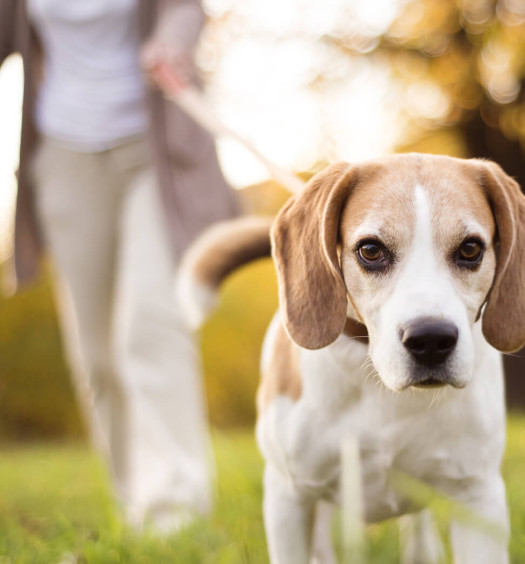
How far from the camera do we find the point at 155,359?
345cm

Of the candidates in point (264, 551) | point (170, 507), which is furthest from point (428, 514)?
point (170, 507)

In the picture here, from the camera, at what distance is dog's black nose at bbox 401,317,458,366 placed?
1.74 meters

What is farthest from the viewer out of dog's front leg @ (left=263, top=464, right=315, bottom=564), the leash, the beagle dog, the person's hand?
the person's hand

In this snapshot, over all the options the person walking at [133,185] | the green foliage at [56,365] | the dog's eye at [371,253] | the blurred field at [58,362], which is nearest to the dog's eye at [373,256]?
the dog's eye at [371,253]

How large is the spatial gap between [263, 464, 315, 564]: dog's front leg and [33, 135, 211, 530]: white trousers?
107 cm

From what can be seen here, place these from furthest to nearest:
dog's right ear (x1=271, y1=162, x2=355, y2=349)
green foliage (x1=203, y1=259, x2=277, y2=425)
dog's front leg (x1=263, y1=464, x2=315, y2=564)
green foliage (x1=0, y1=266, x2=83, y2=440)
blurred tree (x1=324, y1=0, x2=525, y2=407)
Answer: green foliage (x1=203, y1=259, x2=277, y2=425) < green foliage (x1=0, y1=266, x2=83, y2=440) < blurred tree (x1=324, y1=0, x2=525, y2=407) < dog's front leg (x1=263, y1=464, x2=315, y2=564) < dog's right ear (x1=271, y1=162, x2=355, y2=349)

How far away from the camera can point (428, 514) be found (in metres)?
2.72

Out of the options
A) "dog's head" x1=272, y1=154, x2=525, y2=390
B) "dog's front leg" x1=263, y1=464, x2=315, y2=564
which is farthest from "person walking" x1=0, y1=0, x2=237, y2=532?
"dog's head" x1=272, y1=154, x2=525, y2=390

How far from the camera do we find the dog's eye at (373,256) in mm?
1941

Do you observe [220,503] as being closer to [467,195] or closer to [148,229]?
[148,229]

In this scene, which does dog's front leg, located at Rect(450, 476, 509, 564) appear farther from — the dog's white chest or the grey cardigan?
the grey cardigan

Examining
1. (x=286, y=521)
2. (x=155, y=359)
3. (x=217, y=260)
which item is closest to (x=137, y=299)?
(x=155, y=359)

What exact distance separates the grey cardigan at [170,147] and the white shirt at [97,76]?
4.0 inches

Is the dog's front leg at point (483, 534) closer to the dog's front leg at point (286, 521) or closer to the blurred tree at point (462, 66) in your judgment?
the dog's front leg at point (286, 521)
